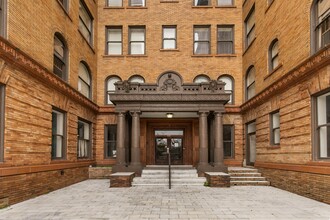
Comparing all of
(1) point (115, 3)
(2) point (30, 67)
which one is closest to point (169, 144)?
(1) point (115, 3)

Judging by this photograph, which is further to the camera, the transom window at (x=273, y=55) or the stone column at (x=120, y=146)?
the stone column at (x=120, y=146)

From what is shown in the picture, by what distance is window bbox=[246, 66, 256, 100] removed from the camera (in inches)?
657

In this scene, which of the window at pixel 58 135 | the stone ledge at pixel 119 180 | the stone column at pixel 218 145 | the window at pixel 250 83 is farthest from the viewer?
the window at pixel 250 83

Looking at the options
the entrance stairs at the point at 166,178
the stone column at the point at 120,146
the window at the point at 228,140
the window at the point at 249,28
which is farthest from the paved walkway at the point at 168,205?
the window at the point at 249,28

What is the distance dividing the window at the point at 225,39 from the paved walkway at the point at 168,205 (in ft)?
33.5

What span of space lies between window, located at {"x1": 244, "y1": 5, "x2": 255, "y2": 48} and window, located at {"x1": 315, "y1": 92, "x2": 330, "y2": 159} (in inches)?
317

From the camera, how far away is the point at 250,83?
1723 centimetres

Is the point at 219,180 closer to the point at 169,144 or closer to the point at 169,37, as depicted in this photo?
the point at 169,144

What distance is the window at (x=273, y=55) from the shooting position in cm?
1343

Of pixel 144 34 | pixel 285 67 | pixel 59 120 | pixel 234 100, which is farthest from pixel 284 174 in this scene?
pixel 144 34

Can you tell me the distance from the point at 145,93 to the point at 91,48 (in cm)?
539

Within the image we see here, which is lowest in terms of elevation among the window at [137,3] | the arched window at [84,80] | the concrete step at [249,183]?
the concrete step at [249,183]

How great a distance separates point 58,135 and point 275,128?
32.1ft

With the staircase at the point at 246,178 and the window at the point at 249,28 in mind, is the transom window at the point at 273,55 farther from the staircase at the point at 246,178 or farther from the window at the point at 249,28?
the staircase at the point at 246,178
